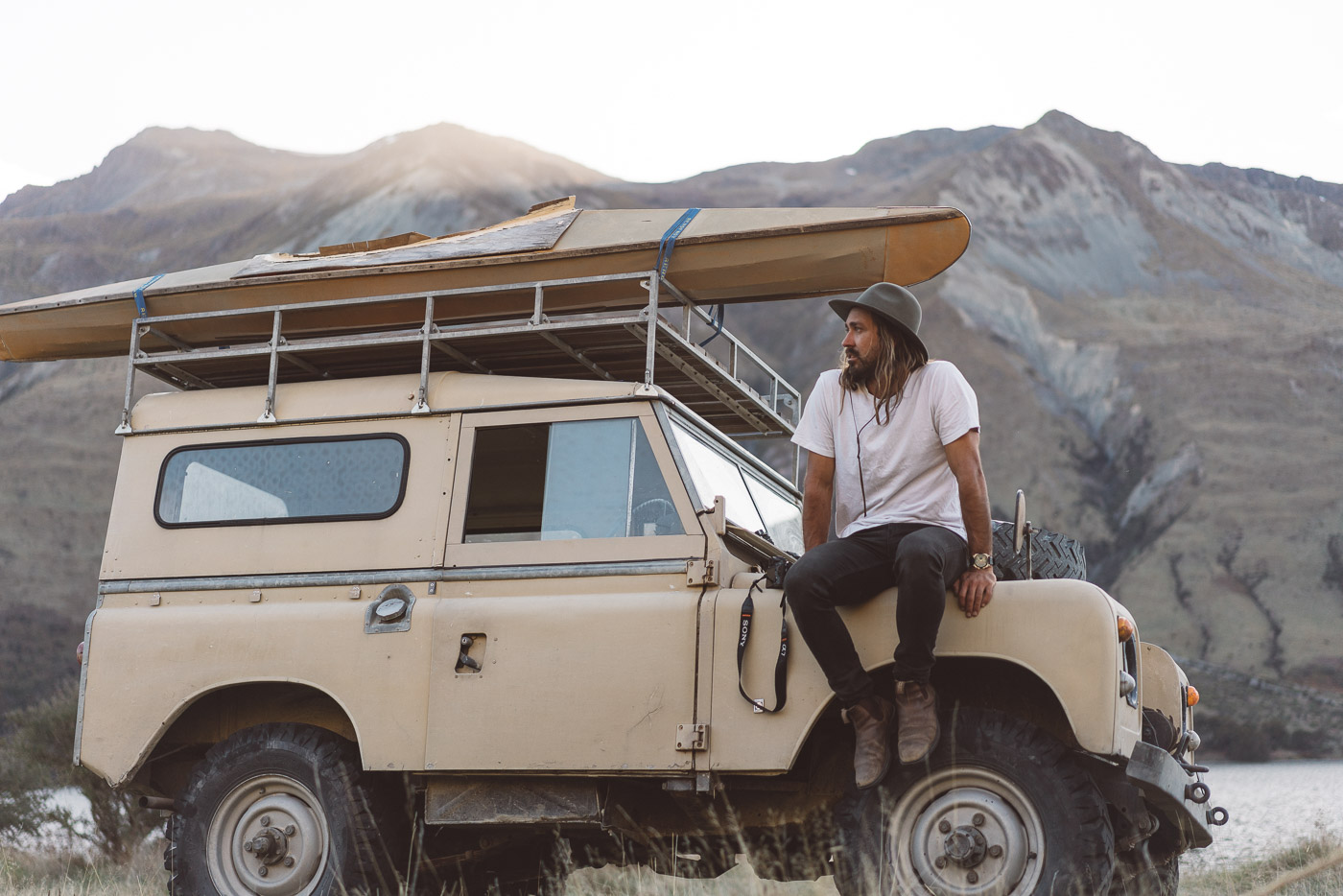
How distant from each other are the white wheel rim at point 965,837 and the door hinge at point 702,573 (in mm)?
1120

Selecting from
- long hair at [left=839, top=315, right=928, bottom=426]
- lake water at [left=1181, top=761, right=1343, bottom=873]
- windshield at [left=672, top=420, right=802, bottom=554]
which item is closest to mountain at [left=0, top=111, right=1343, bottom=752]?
lake water at [left=1181, top=761, right=1343, bottom=873]

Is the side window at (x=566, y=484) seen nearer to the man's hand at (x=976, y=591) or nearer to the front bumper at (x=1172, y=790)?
the man's hand at (x=976, y=591)

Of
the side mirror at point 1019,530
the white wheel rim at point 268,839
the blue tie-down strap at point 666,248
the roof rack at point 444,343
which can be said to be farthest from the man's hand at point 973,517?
the white wheel rim at point 268,839

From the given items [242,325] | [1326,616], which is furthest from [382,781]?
[1326,616]

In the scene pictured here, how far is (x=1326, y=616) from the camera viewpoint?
45594 mm

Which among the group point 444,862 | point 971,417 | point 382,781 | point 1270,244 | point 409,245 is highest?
point 1270,244

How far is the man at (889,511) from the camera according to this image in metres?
4.86

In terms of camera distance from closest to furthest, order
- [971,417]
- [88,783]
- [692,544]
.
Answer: [971,417]
[692,544]
[88,783]

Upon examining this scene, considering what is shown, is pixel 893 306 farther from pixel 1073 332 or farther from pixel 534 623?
pixel 1073 332

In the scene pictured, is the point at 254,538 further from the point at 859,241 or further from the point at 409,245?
the point at 859,241

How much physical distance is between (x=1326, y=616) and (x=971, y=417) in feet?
151

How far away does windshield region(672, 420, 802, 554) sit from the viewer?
5.86 m

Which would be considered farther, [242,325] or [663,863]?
[242,325]

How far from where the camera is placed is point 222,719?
20.6 feet
